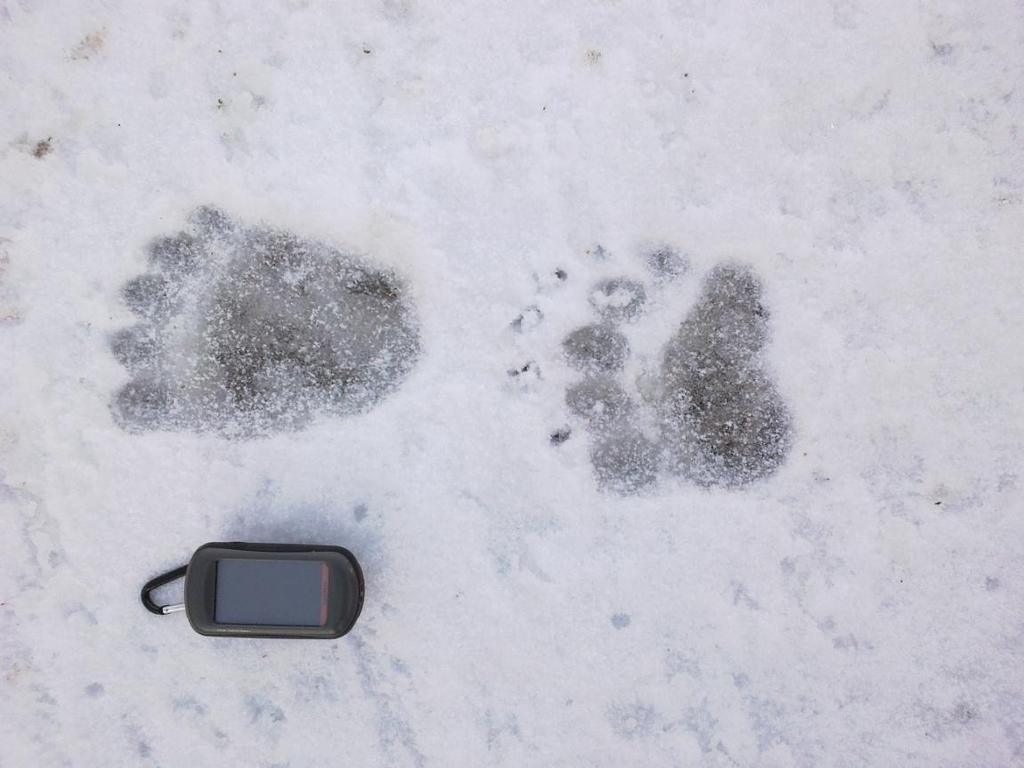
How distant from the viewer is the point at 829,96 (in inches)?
81.3

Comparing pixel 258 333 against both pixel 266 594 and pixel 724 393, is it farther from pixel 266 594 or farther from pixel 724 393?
pixel 724 393

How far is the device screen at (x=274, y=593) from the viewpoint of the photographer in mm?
1860

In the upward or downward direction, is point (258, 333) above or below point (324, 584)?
above

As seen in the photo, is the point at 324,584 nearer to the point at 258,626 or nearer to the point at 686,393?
the point at 258,626

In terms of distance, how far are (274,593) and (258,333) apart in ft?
2.51

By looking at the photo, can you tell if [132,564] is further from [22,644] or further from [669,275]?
[669,275]

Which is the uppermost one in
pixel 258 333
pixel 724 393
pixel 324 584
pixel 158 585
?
pixel 724 393

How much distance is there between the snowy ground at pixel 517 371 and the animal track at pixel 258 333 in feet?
0.04

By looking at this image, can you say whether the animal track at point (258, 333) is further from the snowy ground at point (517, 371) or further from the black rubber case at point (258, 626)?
the black rubber case at point (258, 626)

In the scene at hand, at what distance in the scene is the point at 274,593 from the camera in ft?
6.12

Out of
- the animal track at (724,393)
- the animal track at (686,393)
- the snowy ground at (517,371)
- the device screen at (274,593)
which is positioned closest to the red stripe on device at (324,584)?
the device screen at (274,593)

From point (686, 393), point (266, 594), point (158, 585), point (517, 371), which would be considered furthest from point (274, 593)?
point (686, 393)

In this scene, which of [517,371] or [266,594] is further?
[517,371]

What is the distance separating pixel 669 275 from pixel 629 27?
76 cm
